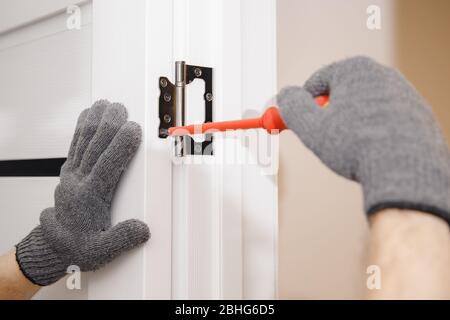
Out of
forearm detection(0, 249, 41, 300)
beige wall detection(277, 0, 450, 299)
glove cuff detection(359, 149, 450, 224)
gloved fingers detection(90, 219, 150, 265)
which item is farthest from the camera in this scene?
beige wall detection(277, 0, 450, 299)

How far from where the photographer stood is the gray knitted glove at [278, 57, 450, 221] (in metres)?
0.36

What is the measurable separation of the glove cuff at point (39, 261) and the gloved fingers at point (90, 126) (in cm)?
14

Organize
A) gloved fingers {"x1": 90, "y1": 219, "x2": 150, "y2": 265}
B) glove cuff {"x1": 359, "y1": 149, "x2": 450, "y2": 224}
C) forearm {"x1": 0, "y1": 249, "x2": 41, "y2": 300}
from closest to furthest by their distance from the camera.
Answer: glove cuff {"x1": 359, "y1": 149, "x2": 450, "y2": 224}
gloved fingers {"x1": 90, "y1": 219, "x2": 150, "y2": 265}
forearm {"x1": 0, "y1": 249, "x2": 41, "y2": 300}

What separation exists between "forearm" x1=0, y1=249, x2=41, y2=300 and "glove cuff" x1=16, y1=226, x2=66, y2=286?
16mm

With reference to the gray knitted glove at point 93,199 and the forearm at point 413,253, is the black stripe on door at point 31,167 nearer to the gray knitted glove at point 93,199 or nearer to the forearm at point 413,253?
the gray knitted glove at point 93,199

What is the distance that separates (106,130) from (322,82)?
0.94 ft

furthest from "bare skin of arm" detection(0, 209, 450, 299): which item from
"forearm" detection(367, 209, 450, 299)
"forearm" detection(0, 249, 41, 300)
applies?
"forearm" detection(0, 249, 41, 300)

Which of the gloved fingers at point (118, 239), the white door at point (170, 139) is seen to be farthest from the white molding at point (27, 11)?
the gloved fingers at point (118, 239)

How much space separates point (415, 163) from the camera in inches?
14.2

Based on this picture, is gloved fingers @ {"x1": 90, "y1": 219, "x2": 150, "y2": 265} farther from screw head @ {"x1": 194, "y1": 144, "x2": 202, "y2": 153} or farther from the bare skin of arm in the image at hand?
the bare skin of arm

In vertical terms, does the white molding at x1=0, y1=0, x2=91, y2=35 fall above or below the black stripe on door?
above

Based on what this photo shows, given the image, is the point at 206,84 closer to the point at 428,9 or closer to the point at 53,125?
the point at 53,125

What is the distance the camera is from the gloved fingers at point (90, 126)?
598mm
